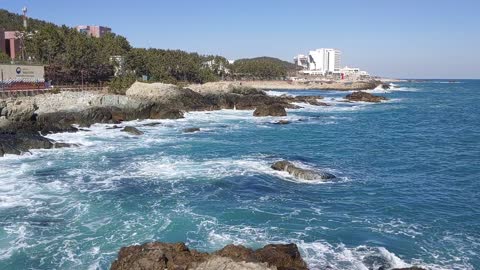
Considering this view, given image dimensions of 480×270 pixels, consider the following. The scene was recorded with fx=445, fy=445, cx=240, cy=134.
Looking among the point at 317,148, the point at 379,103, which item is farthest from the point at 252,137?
the point at 379,103

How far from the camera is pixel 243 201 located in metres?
20.7

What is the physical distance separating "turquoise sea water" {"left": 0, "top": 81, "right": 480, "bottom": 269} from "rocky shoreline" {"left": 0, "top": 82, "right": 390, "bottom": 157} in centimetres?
326

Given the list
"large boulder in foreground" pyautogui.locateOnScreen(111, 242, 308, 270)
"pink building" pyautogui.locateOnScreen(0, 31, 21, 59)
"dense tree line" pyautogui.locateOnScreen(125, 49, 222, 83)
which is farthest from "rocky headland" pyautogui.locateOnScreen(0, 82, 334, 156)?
"pink building" pyautogui.locateOnScreen(0, 31, 21, 59)

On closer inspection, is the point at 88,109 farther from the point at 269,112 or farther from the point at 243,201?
the point at 243,201

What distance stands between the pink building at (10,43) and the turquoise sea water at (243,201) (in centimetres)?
5610

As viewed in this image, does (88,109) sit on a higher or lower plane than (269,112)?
higher

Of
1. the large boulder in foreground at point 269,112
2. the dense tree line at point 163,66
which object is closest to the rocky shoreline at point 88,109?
the large boulder in foreground at point 269,112

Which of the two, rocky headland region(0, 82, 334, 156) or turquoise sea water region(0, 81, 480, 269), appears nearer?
turquoise sea water region(0, 81, 480, 269)

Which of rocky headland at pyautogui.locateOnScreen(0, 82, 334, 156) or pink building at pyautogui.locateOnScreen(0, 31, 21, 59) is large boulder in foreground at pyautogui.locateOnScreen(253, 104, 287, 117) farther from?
pink building at pyautogui.locateOnScreen(0, 31, 21, 59)

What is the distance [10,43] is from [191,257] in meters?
88.2

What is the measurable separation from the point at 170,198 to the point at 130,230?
14.1 ft

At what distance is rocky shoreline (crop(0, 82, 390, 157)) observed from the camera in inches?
1396

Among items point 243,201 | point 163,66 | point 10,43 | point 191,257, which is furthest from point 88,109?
point 163,66

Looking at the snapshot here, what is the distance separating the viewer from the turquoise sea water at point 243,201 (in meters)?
15.3
